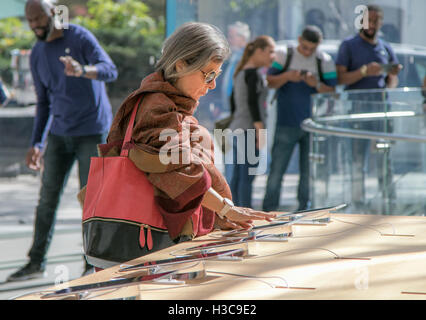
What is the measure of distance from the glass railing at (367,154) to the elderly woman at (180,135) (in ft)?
9.27

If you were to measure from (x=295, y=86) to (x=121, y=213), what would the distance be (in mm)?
3895

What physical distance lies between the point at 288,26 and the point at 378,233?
4939 mm

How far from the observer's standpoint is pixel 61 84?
13.7ft

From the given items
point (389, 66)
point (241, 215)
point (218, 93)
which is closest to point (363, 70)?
point (389, 66)

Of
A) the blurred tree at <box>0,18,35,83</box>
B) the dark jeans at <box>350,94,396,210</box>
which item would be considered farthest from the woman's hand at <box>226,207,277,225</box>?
the blurred tree at <box>0,18,35,83</box>

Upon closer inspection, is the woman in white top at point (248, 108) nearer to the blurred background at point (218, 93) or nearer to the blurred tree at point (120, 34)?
the blurred background at point (218, 93)

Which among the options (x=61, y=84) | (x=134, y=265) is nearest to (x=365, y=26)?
(x=61, y=84)

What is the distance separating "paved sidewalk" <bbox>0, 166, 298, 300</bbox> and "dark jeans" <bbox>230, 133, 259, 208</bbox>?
2.89 ft

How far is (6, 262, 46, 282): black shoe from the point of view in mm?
4185

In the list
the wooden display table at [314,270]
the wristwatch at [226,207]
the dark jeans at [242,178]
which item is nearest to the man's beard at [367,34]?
the dark jeans at [242,178]

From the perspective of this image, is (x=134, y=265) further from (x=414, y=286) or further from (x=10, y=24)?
(x=10, y=24)

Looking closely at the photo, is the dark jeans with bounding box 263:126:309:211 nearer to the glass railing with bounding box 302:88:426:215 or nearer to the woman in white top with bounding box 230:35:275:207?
the woman in white top with bounding box 230:35:275:207

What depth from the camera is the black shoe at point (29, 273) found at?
4.18m

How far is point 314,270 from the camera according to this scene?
1572mm
